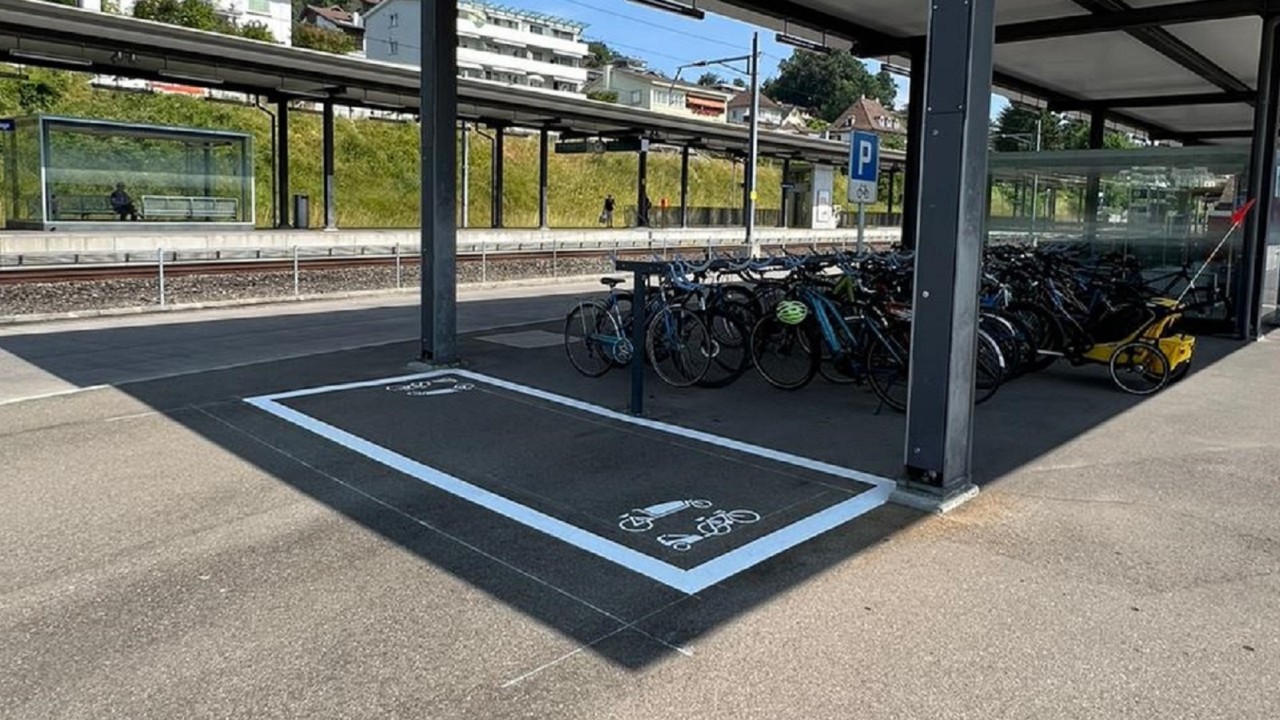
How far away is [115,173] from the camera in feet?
70.2

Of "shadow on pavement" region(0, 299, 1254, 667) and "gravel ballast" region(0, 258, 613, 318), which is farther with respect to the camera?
"gravel ballast" region(0, 258, 613, 318)

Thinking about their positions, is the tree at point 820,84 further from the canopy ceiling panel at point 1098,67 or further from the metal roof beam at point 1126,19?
the metal roof beam at point 1126,19

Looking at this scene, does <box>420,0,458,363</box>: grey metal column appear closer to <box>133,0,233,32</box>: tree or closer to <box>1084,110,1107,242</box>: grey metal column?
<box>1084,110,1107,242</box>: grey metal column

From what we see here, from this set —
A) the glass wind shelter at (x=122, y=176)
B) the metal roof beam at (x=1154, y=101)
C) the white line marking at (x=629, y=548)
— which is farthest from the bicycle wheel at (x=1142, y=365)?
the glass wind shelter at (x=122, y=176)

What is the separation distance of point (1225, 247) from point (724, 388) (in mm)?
8774

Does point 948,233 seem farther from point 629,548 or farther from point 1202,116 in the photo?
point 1202,116

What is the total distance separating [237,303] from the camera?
49.0 feet

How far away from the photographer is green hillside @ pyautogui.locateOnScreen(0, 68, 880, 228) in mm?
39031

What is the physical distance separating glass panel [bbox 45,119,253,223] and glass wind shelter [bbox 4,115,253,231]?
0.02m

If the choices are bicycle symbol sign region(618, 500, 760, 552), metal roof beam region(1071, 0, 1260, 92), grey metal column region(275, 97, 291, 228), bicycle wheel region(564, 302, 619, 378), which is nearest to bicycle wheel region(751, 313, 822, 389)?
bicycle wheel region(564, 302, 619, 378)

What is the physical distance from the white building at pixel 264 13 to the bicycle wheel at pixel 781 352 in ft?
239

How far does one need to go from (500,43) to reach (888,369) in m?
87.0

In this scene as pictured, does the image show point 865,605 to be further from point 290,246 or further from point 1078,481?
point 290,246

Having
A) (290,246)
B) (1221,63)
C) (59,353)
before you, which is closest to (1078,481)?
(59,353)
